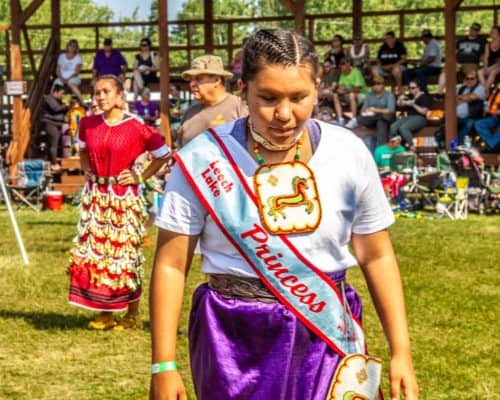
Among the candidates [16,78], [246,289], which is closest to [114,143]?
[246,289]

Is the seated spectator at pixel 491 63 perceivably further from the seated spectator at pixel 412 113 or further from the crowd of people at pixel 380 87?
the seated spectator at pixel 412 113

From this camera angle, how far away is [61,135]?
67.1ft

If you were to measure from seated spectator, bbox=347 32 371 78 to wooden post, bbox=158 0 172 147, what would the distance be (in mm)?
3119

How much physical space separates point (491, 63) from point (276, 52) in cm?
1557

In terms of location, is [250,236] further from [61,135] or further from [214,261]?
[61,135]

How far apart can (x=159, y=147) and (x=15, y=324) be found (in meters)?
1.64

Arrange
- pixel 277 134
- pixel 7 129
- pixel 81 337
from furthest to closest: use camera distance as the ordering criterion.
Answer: pixel 7 129 → pixel 81 337 → pixel 277 134

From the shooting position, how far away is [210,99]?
7.42 m

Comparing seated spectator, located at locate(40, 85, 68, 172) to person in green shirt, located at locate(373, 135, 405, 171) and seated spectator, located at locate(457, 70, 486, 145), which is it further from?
seated spectator, located at locate(457, 70, 486, 145)

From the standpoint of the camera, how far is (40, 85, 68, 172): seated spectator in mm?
20250

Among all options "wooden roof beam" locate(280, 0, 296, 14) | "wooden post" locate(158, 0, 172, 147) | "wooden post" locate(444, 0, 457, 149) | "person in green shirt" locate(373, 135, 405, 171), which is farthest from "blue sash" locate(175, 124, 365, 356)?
"wooden post" locate(158, 0, 172, 147)

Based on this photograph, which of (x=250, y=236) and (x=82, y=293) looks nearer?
(x=250, y=236)

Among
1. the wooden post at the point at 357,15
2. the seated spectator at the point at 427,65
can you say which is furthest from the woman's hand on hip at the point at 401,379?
the wooden post at the point at 357,15

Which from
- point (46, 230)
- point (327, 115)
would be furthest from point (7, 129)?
point (46, 230)
